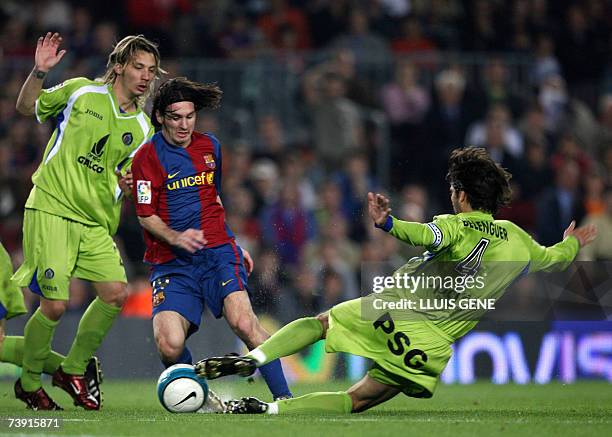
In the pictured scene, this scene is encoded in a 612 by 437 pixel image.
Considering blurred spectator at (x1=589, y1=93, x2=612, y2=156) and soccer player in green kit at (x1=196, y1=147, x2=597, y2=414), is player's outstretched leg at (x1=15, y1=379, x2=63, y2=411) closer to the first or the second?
soccer player in green kit at (x1=196, y1=147, x2=597, y2=414)

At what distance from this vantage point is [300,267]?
12.8m

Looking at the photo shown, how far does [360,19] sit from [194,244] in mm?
8481

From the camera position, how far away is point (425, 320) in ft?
25.4

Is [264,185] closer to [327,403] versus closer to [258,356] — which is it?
[327,403]

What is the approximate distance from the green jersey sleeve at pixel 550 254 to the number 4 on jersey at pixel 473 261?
0.35 metres

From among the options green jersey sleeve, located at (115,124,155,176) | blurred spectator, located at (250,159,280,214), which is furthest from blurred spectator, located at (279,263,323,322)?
green jersey sleeve, located at (115,124,155,176)

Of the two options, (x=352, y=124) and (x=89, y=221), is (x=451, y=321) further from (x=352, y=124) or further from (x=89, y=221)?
(x=352, y=124)

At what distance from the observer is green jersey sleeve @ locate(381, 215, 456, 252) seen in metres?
7.26

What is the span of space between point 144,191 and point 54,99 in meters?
1.06

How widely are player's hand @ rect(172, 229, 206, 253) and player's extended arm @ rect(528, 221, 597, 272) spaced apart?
6.83 feet

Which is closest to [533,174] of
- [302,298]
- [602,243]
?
[602,243]

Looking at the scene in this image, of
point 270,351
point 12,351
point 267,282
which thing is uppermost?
point 267,282

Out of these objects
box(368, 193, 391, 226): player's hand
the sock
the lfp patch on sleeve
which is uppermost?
the lfp patch on sleeve

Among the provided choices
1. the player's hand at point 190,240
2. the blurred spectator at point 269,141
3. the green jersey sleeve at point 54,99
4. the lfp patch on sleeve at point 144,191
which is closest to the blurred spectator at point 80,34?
the blurred spectator at point 269,141
